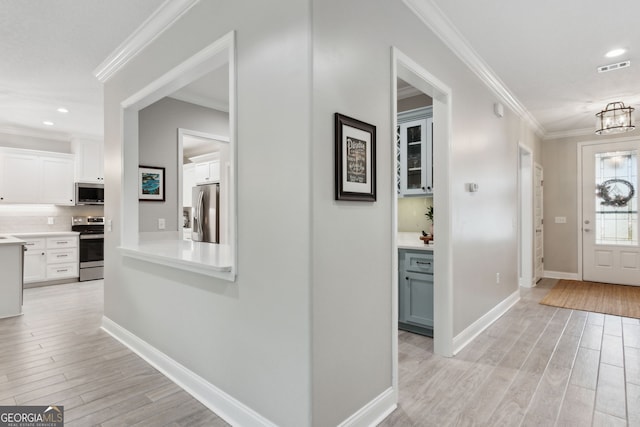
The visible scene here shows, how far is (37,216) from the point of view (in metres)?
6.00

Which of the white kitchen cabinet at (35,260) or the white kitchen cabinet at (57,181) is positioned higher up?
the white kitchen cabinet at (57,181)

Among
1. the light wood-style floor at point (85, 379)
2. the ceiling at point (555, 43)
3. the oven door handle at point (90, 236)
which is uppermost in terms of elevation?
the ceiling at point (555, 43)

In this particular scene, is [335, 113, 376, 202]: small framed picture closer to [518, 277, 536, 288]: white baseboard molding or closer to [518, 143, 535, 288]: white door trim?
[518, 143, 535, 288]: white door trim

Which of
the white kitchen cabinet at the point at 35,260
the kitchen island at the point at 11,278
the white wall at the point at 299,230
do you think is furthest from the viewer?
the white kitchen cabinet at the point at 35,260

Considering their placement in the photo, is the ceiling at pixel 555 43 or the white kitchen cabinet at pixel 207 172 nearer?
the ceiling at pixel 555 43

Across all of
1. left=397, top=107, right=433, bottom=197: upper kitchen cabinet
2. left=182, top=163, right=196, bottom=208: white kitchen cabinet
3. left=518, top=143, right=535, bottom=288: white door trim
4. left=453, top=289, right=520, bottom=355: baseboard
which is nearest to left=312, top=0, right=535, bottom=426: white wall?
left=453, top=289, right=520, bottom=355: baseboard

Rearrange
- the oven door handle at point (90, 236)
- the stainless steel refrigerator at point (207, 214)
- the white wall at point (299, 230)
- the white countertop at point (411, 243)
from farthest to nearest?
the oven door handle at point (90, 236), the stainless steel refrigerator at point (207, 214), the white countertop at point (411, 243), the white wall at point (299, 230)

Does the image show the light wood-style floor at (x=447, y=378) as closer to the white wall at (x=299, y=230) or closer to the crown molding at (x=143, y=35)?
the white wall at (x=299, y=230)

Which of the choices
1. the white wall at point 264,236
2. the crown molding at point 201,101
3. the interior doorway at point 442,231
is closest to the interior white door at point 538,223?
the interior doorway at point 442,231

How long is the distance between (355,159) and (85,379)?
A: 8.21ft

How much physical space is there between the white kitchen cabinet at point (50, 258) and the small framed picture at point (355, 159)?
5.99m
